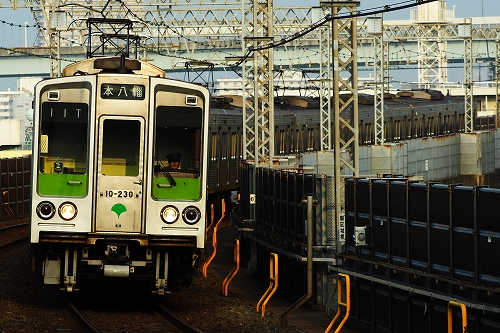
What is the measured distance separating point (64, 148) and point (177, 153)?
1.58 metres

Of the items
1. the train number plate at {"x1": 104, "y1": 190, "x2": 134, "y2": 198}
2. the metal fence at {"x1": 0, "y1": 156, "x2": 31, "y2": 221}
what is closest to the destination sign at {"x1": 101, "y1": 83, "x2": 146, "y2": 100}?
the train number plate at {"x1": 104, "y1": 190, "x2": 134, "y2": 198}

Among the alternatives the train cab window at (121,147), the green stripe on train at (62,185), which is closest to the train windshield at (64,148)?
the green stripe on train at (62,185)

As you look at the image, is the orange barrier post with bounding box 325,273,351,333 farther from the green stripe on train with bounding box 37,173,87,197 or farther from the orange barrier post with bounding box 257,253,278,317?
the green stripe on train with bounding box 37,173,87,197

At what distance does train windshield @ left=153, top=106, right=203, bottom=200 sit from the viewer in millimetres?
14359

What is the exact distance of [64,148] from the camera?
14383 millimetres

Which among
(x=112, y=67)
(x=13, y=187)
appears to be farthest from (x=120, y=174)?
(x=13, y=187)

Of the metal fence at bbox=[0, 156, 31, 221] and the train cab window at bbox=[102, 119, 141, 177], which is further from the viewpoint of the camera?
the metal fence at bbox=[0, 156, 31, 221]

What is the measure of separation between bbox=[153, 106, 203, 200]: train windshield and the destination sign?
36 cm

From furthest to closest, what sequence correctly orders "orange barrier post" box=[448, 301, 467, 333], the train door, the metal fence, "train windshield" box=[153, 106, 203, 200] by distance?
1. the metal fence
2. "train windshield" box=[153, 106, 203, 200]
3. the train door
4. "orange barrier post" box=[448, 301, 467, 333]

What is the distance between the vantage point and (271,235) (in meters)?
18.3

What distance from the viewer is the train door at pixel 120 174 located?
557 inches

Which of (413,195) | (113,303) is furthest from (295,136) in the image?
(413,195)

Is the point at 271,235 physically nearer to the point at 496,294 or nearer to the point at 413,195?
the point at 413,195

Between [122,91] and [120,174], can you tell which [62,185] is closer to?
[120,174]
